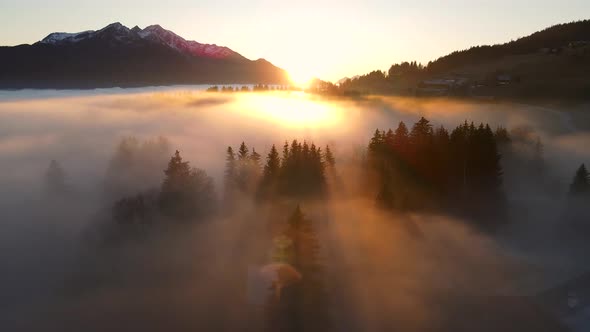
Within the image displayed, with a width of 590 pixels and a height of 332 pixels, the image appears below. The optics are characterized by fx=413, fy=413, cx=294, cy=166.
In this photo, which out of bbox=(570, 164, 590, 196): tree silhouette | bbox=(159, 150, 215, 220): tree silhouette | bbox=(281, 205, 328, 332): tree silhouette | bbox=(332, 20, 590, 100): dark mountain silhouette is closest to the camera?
bbox=(281, 205, 328, 332): tree silhouette

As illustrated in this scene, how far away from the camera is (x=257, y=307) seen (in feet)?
171

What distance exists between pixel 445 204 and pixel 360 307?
33.8 meters

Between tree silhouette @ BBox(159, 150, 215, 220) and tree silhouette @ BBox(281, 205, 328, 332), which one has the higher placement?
tree silhouette @ BBox(159, 150, 215, 220)

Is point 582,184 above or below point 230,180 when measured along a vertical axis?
above

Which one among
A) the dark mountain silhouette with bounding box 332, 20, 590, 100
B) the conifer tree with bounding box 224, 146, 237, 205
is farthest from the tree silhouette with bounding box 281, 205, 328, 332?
the dark mountain silhouette with bounding box 332, 20, 590, 100

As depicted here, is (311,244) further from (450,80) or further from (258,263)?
(450,80)

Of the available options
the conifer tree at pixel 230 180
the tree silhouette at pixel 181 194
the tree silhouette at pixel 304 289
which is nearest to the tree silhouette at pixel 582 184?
the tree silhouette at pixel 304 289

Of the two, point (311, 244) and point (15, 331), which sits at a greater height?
point (311, 244)

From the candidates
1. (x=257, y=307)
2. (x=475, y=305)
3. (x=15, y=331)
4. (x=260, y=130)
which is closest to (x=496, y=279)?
(x=475, y=305)

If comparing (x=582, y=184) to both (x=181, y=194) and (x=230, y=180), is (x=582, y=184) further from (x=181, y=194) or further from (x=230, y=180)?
(x=181, y=194)

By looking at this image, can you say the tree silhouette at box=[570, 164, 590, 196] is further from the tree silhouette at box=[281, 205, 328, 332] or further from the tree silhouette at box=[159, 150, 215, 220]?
the tree silhouette at box=[159, 150, 215, 220]

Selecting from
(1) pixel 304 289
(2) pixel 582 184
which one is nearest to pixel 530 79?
(2) pixel 582 184

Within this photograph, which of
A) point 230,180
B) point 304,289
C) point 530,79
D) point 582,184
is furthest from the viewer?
point 530,79

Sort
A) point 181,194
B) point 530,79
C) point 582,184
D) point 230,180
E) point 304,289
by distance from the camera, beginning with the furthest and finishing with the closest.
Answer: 1. point 530,79
2. point 230,180
3. point 181,194
4. point 582,184
5. point 304,289
